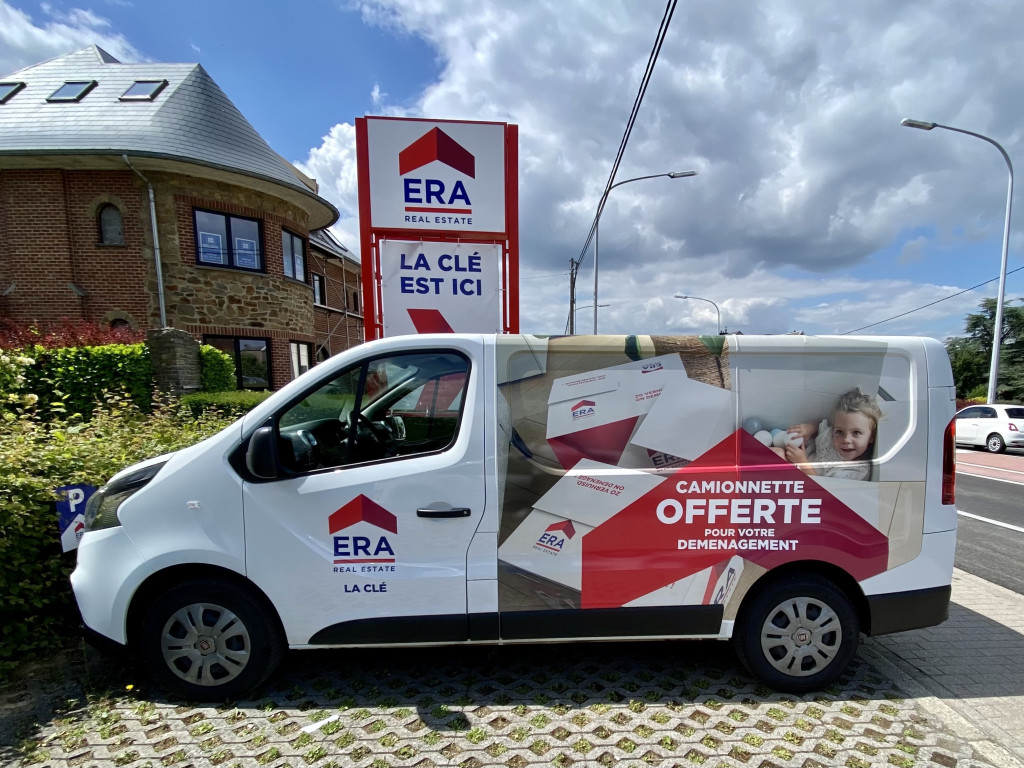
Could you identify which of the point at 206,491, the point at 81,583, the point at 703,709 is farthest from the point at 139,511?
the point at 703,709

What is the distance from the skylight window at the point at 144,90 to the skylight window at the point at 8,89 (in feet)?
9.73

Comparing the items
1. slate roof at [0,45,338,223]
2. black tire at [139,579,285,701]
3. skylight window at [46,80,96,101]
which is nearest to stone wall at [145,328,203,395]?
slate roof at [0,45,338,223]

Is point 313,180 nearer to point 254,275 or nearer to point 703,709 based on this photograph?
point 254,275

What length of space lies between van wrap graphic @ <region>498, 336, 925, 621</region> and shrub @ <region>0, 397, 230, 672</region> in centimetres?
297

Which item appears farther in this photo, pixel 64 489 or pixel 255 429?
pixel 64 489

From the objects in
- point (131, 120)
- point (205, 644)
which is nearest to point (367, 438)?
point (205, 644)

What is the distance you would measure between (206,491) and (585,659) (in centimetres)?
252

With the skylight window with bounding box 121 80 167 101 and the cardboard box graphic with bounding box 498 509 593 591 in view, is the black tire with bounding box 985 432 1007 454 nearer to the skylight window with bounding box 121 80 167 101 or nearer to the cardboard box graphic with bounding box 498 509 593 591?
the cardboard box graphic with bounding box 498 509 593 591

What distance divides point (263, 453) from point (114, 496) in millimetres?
1000

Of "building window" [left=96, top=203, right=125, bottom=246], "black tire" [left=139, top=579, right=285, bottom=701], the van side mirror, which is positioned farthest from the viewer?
"building window" [left=96, top=203, right=125, bottom=246]

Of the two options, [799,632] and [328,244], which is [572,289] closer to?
[328,244]

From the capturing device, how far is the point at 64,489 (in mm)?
3117

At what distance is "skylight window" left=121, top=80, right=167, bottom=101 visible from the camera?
43.8ft

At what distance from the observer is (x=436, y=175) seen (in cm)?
482
